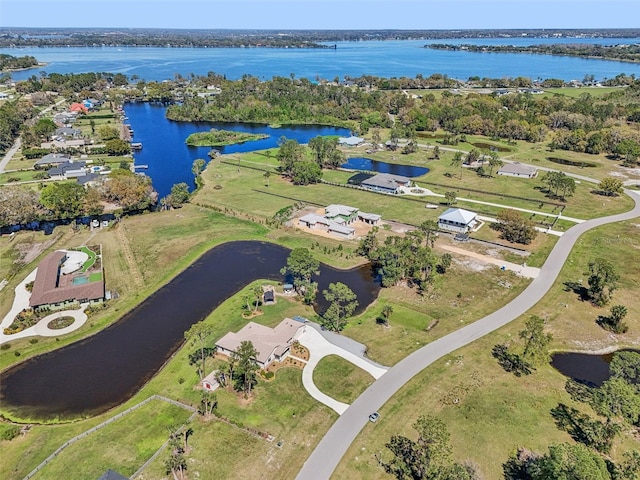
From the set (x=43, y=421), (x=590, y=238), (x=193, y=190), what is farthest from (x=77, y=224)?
(x=590, y=238)

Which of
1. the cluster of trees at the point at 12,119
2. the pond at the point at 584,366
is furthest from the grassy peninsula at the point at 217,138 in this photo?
the pond at the point at 584,366

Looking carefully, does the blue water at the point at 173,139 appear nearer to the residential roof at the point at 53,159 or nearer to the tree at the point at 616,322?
the residential roof at the point at 53,159

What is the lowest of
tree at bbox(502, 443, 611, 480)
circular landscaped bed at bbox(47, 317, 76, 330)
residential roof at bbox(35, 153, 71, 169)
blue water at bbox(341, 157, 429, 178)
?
blue water at bbox(341, 157, 429, 178)

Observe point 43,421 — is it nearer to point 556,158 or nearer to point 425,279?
point 425,279

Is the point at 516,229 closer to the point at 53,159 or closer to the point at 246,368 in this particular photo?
the point at 246,368

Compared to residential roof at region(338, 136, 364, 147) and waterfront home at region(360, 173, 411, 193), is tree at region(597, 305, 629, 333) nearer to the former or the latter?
waterfront home at region(360, 173, 411, 193)

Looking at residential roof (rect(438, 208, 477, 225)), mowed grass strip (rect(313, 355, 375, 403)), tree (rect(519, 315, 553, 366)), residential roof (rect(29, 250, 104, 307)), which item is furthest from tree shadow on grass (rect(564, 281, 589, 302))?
residential roof (rect(29, 250, 104, 307))

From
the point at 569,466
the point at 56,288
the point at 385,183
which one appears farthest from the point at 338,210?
the point at 569,466
